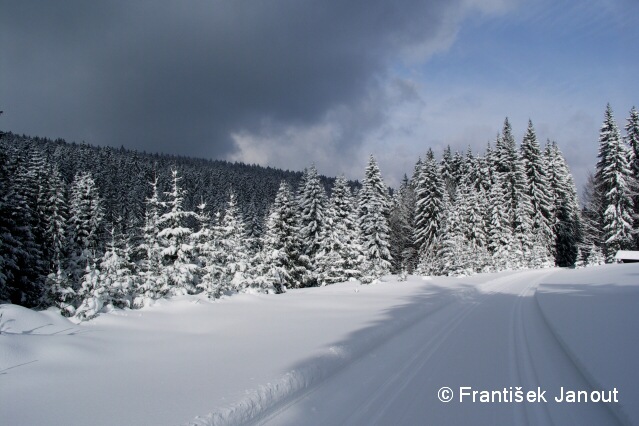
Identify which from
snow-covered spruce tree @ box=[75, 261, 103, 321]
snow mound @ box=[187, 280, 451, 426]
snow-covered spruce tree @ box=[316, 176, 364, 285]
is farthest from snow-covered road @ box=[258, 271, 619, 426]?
snow-covered spruce tree @ box=[316, 176, 364, 285]

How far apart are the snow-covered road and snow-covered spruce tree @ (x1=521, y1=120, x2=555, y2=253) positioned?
46510mm

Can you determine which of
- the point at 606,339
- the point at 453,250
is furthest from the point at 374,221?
the point at 606,339

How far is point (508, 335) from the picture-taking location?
975 centimetres

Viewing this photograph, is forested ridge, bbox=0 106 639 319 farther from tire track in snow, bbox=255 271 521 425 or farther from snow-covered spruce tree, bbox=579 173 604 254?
tire track in snow, bbox=255 271 521 425

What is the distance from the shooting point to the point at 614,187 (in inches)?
1545

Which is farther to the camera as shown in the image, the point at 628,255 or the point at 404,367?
the point at 628,255

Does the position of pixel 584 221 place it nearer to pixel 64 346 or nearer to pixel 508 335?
pixel 508 335

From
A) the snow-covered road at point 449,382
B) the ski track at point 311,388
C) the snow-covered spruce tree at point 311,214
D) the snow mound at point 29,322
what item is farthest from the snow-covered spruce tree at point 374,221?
the snow mound at point 29,322

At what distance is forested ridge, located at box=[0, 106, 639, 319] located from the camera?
1748cm

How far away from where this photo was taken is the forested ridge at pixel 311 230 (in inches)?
688

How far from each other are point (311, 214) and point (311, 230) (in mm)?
1721

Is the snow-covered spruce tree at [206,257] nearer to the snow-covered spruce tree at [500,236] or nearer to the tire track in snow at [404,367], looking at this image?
the tire track in snow at [404,367]

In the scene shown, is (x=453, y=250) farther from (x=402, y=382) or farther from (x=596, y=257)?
(x=402, y=382)

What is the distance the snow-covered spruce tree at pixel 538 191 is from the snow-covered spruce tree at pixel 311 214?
31.2m
